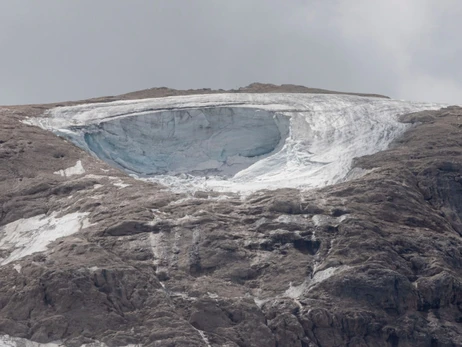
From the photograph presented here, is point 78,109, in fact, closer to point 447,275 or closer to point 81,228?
point 81,228

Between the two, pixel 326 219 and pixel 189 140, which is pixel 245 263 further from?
pixel 189 140

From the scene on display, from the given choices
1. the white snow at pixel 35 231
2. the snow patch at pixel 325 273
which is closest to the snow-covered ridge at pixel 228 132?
the white snow at pixel 35 231

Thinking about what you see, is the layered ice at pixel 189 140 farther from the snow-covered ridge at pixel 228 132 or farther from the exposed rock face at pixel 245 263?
the exposed rock face at pixel 245 263

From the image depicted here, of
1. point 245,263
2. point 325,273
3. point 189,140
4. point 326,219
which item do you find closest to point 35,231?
point 245,263

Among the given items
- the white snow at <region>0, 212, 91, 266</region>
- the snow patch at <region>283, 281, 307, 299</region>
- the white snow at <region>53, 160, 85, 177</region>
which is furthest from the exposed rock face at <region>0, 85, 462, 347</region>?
the white snow at <region>53, 160, 85, 177</region>

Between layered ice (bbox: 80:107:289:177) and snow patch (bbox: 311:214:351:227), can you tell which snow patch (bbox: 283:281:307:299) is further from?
layered ice (bbox: 80:107:289:177)
